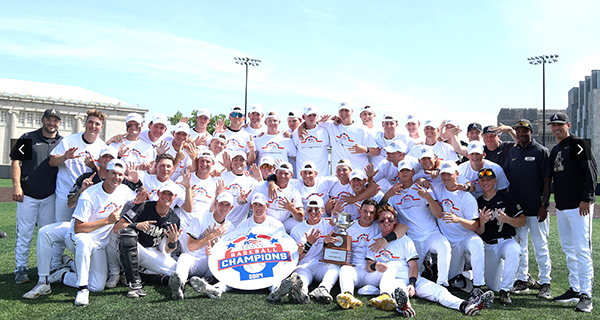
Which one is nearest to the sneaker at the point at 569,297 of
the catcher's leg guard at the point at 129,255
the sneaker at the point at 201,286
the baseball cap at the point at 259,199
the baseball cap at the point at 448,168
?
the baseball cap at the point at 448,168

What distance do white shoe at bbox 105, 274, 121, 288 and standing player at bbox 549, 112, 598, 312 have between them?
6503 mm

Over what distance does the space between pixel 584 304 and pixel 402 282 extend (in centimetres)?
245

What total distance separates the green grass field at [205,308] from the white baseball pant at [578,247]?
0.37 meters

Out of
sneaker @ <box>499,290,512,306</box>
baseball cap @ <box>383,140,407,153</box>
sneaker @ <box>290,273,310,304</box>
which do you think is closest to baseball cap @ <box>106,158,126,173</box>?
sneaker @ <box>290,273,310,304</box>

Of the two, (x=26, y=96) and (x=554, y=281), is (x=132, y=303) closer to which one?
(x=554, y=281)

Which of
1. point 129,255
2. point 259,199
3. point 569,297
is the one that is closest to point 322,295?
point 259,199

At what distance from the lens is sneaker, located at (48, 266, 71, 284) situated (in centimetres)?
648

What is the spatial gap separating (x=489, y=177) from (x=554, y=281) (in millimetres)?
2504

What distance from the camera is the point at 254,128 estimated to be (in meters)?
9.28

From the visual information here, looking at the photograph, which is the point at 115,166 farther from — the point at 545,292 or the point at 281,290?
the point at 545,292

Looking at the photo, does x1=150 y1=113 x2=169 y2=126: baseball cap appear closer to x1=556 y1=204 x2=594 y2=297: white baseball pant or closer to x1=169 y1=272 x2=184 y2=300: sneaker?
x1=169 y1=272 x2=184 y2=300: sneaker

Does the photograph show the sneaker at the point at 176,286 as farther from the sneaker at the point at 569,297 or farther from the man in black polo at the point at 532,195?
the sneaker at the point at 569,297

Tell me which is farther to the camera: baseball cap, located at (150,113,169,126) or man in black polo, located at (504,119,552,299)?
baseball cap, located at (150,113,169,126)

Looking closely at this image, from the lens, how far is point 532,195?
21.5ft
